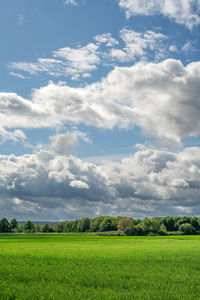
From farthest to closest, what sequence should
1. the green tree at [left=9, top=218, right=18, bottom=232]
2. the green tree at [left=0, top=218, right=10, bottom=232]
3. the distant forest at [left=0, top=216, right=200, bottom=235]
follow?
the green tree at [left=9, top=218, right=18, bottom=232], the green tree at [left=0, top=218, right=10, bottom=232], the distant forest at [left=0, top=216, right=200, bottom=235]

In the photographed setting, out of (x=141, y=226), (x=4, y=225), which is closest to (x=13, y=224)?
(x=4, y=225)

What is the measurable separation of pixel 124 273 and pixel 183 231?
148 metres

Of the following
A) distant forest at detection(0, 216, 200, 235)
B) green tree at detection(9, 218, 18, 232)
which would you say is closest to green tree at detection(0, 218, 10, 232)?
distant forest at detection(0, 216, 200, 235)

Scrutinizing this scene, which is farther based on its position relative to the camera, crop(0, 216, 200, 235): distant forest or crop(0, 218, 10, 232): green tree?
crop(0, 218, 10, 232): green tree

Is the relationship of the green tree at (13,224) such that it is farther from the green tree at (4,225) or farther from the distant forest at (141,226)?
the green tree at (4,225)

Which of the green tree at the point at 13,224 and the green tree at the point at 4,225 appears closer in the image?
the green tree at the point at 4,225

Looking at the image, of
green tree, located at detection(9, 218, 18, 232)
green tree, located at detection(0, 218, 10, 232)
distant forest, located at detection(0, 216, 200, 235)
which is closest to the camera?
distant forest, located at detection(0, 216, 200, 235)

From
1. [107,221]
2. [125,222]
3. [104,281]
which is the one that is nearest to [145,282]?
[104,281]

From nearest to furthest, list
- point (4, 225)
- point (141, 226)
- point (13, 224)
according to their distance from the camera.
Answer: point (141, 226), point (4, 225), point (13, 224)

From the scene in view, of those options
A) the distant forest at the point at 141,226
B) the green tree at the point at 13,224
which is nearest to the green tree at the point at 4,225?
the distant forest at the point at 141,226

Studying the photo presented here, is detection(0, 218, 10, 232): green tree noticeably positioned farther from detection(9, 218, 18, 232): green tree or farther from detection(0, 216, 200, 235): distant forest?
detection(9, 218, 18, 232): green tree

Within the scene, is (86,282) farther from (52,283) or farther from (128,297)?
(128,297)

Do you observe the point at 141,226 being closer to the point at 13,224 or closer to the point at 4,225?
the point at 4,225

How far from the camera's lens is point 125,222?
518ft
